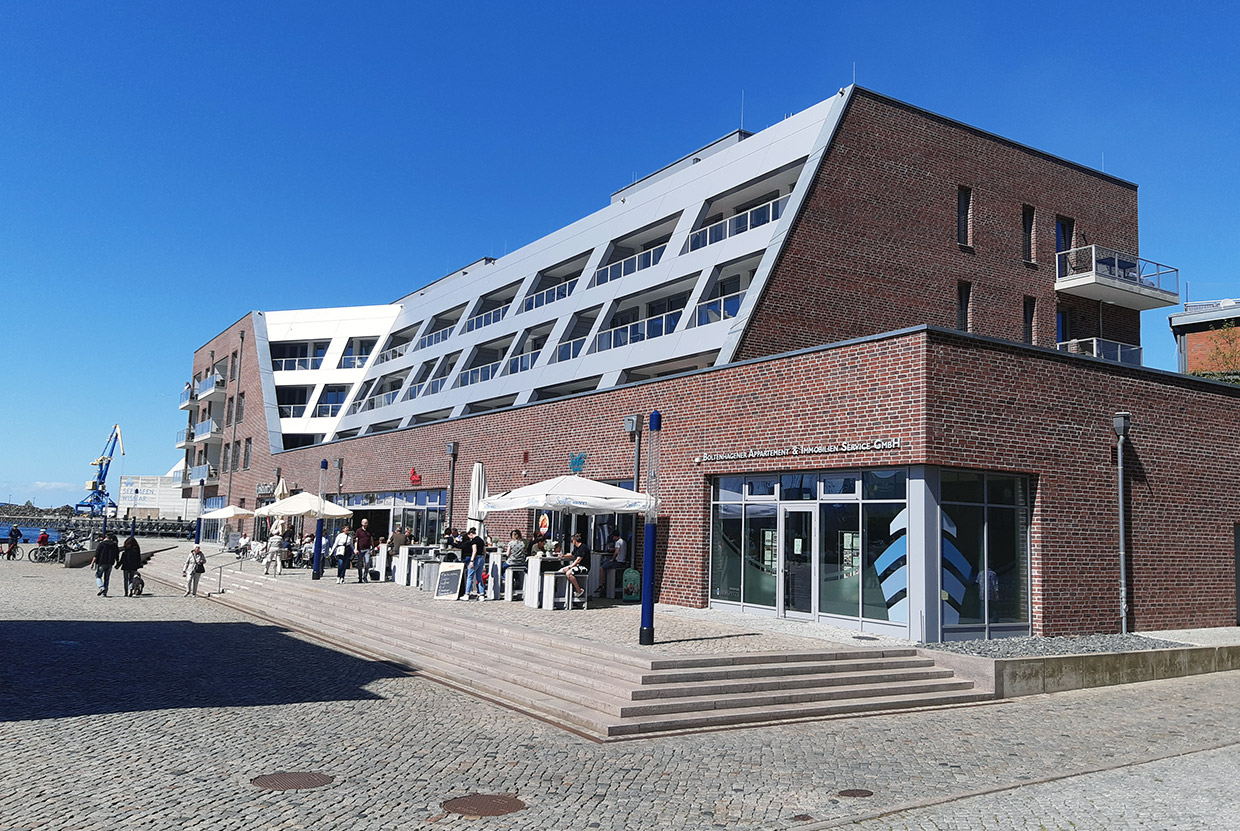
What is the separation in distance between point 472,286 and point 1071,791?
38.9m

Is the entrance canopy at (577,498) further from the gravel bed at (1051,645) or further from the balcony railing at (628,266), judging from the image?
the balcony railing at (628,266)

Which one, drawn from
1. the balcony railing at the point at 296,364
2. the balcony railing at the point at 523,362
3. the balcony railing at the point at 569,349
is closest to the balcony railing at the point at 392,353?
the balcony railing at the point at 296,364

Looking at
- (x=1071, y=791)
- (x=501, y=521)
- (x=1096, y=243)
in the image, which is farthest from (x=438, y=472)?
(x=1071, y=791)

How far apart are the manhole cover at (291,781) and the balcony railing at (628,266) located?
79.5 feet

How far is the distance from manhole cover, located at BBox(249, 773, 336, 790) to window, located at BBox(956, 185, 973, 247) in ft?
77.8

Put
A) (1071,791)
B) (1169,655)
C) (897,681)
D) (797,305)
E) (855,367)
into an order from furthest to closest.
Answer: (797,305) → (855,367) → (1169,655) → (897,681) → (1071,791)

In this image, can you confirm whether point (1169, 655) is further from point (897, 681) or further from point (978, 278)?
point (978, 278)

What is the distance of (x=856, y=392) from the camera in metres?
15.3

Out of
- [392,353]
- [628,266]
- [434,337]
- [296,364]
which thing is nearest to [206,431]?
[296,364]

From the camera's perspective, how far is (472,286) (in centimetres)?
4384

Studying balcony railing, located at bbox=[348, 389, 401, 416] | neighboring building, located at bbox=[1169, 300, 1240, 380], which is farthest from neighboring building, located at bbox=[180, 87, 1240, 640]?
neighboring building, located at bbox=[1169, 300, 1240, 380]

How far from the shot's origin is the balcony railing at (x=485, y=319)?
132 feet

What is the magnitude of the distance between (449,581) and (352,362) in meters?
37.2

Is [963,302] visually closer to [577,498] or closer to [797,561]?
[797,561]
